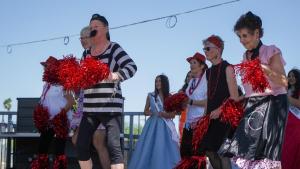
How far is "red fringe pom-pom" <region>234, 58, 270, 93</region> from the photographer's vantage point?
12.9 ft

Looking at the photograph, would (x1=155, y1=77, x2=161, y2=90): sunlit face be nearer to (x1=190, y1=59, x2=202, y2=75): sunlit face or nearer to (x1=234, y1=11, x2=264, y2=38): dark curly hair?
(x1=190, y1=59, x2=202, y2=75): sunlit face

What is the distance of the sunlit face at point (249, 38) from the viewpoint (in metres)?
4.23

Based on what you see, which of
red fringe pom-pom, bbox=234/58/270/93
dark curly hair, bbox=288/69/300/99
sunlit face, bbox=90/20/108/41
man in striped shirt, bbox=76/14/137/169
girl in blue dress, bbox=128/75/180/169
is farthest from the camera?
girl in blue dress, bbox=128/75/180/169

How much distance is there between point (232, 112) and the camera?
4.43m

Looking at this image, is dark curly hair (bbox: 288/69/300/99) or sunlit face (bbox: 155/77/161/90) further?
sunlit face (bbox: 155/77/161/90)

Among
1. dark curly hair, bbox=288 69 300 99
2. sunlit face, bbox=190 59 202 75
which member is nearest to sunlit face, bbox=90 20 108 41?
sunlit face, bbox=190 59 202 75

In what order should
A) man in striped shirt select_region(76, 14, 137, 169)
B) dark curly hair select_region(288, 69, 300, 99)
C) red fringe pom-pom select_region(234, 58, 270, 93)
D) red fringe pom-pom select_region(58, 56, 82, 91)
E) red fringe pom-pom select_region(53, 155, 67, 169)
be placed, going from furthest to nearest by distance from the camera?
dark curly hair select_region(288, 69, 300, 99) → red fringe pom-pom select_region(53, 155, 67, 169) → man in striped shirt select_region(76, 14, 137, 169) → red fringe pom-pom select_region(58, 56, 82, 91) → red fringe pom-pom select_region(234, 58, 270, 93)

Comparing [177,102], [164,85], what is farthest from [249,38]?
[164,85]

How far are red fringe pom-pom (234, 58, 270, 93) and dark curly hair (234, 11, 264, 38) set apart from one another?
393mm

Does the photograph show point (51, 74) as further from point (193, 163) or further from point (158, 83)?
point (158, 83)

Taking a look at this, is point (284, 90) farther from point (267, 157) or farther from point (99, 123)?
point (99, 123)

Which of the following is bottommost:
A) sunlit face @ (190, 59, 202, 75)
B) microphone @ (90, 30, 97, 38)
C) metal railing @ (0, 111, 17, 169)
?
metal railing @ (0, 111, 17, 169)

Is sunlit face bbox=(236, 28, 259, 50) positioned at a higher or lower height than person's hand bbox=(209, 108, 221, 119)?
higher

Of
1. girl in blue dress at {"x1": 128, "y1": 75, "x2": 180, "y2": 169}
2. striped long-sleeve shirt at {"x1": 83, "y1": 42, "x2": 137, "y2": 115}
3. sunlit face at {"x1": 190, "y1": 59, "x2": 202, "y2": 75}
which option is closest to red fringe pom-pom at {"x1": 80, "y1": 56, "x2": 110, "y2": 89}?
striped long-sleeve shirt at {"x1": 83, "y1": 42, "x2": 137, "y2": 115}
